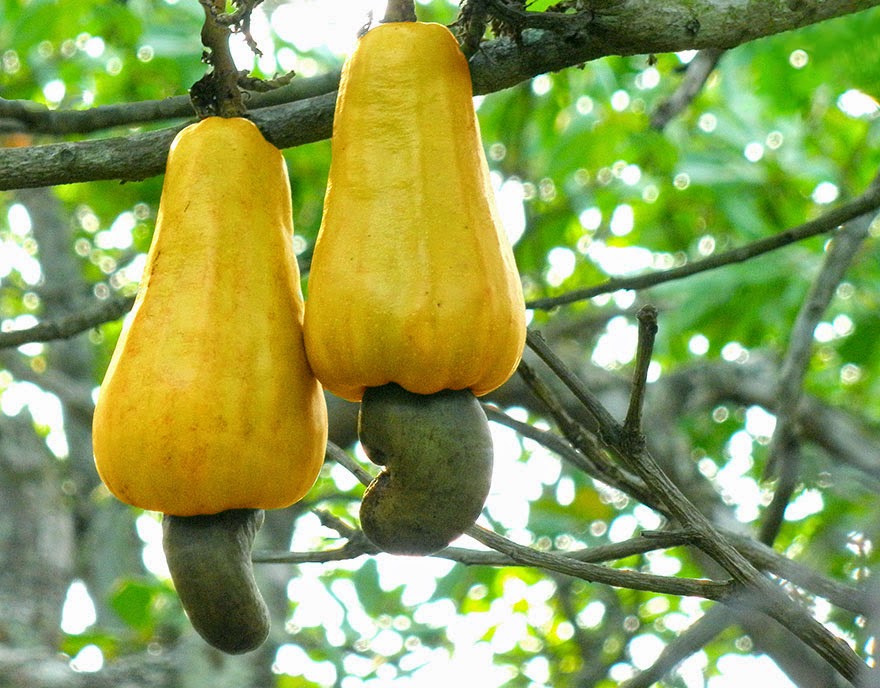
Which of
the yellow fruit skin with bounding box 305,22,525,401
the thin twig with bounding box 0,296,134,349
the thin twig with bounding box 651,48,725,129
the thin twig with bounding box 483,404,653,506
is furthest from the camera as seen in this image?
the thin twig with bounding box 651,48,725,129

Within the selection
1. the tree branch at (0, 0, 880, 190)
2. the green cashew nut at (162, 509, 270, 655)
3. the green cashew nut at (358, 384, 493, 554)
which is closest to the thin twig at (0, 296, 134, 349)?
the tree branch at (0, 0, 880, 190)

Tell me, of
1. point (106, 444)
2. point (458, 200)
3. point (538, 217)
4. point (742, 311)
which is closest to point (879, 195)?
point (458, 200)

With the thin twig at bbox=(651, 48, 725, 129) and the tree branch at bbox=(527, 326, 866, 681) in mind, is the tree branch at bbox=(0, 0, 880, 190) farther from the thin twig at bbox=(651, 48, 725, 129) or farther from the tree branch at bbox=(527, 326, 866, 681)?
the thin twig at bbox=(651, 48, 725, 129)

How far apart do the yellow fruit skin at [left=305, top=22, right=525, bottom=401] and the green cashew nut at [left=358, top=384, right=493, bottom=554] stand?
0.08 feet

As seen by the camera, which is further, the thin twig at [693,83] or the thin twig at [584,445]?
the thin twig at [693,83]

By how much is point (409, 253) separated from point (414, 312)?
0.06 m

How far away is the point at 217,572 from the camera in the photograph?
1.15m

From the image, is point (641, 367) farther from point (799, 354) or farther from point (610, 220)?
point (610, 220)

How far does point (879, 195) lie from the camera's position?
1794mm

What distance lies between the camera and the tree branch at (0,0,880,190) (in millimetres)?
1338

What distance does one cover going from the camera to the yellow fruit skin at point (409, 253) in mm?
1097

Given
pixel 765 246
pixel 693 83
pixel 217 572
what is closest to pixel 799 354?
pixel 765 246

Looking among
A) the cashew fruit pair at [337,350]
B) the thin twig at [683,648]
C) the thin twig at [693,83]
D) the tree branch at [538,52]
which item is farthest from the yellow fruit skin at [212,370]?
the thin twig at [693,83]

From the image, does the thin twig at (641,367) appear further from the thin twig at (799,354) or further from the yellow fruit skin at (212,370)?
the thin twig at (799,354)
